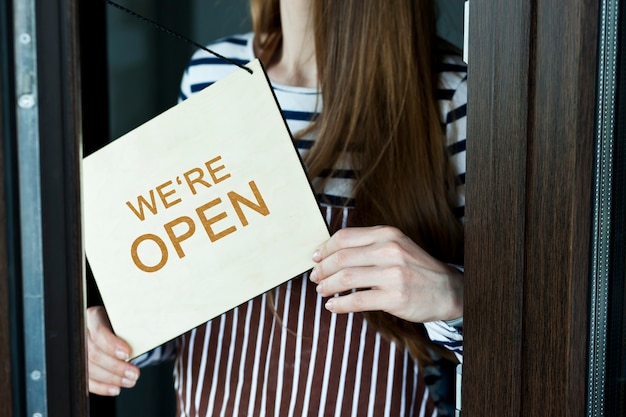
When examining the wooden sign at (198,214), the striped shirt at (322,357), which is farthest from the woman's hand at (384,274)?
the striped shirt at (322,357)

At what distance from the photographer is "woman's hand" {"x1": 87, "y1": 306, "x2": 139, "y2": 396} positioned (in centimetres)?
63

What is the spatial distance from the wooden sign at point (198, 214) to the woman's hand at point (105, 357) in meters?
0.01

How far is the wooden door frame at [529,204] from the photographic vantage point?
48 centimetres

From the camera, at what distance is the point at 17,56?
0.40 meters

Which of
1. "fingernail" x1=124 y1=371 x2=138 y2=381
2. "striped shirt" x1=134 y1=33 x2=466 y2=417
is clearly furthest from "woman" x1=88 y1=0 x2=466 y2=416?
"fingernail" x1=124 y1=371 x2=138 y2=381

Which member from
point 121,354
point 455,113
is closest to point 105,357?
Result: point 121,354

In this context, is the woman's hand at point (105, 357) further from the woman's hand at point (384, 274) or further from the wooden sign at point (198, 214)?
the woman's hand at point (384, 274)

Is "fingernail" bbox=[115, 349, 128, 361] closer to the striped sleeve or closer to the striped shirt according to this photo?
the striped shirt

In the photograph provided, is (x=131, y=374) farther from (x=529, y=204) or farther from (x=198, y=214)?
(x=529, y=204)

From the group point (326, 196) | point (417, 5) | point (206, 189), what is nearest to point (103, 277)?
point (206, 189)

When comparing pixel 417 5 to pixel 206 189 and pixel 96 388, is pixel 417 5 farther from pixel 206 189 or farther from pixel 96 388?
pixel 96 388

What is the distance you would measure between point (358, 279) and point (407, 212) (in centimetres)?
13

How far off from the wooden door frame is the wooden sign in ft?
0.50

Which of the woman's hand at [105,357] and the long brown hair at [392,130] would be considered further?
the long brown hair at [392,130]
